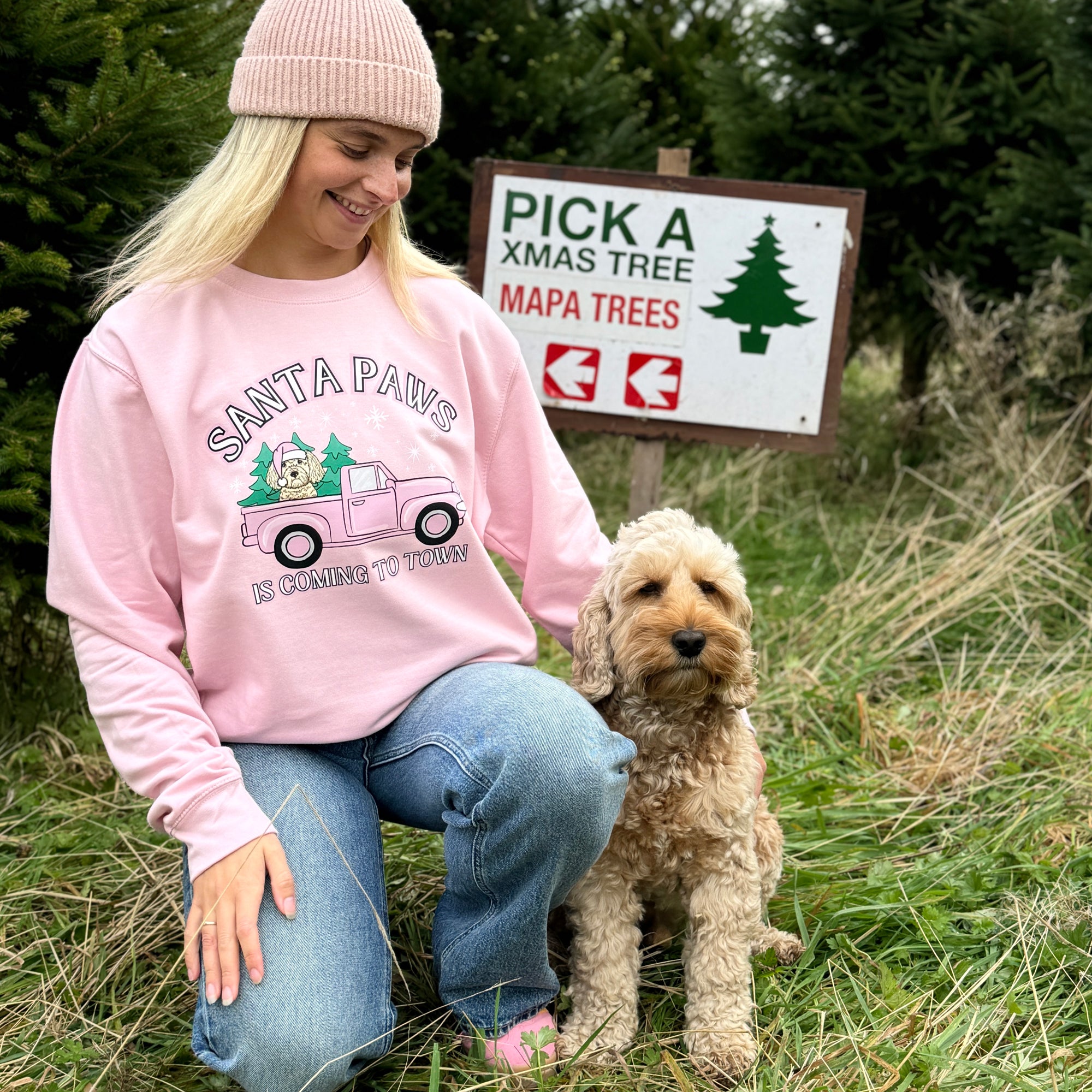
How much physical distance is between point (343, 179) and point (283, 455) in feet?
1.79

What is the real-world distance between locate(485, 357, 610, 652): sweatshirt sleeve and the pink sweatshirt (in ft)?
0.56

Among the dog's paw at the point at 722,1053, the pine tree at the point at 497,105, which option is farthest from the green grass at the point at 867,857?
the pine tree at the point at 497,105

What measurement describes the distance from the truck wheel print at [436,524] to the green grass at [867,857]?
968 mm

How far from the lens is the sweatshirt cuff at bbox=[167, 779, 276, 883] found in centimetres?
212

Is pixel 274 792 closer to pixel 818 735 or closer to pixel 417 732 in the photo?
pixel 417 732

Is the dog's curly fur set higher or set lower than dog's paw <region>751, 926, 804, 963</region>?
higher

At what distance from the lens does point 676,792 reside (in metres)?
2.46

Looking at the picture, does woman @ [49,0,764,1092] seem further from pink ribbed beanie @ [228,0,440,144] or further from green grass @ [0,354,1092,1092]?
green grass @ [0,354,1092,1092]

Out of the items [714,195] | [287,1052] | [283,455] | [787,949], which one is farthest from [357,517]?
[714,195]

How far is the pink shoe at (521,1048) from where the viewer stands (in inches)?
91.0

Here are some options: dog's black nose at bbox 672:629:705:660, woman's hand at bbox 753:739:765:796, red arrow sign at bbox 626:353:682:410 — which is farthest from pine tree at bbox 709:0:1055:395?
Result: dog's black nose at bbox 672:629:705:660

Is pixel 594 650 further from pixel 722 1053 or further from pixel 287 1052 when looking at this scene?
pixel 287 1052

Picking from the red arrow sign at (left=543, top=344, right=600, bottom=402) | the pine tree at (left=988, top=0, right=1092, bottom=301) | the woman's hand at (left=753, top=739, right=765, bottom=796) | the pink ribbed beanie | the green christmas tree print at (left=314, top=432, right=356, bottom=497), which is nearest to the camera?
the pink ribbed beanie

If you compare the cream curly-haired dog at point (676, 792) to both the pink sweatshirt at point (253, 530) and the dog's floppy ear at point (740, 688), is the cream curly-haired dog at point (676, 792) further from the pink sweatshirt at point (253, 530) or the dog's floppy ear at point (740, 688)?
the pink sweatshirt at point (253, 530)
